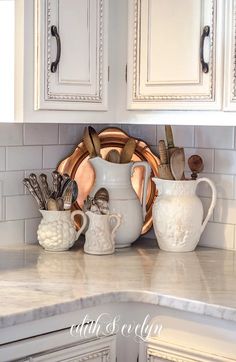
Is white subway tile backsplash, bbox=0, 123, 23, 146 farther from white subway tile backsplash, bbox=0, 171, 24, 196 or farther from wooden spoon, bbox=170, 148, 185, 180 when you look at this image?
wooden spoon, bbox=170, 148, 185, 180

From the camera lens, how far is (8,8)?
2459mm

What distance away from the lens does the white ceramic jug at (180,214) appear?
271cm

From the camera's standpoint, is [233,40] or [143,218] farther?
[143,218]

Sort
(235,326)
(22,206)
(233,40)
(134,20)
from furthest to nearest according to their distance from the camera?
1. (22,206)
2. (134,20)
3. (233,40)
4. (235,326)

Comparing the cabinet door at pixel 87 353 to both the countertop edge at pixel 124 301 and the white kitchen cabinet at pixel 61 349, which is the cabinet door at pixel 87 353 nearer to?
the white kitchen cabinet at pixel 61 349

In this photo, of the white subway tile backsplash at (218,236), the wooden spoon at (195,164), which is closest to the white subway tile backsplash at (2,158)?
the wooden spoon at (195,164)

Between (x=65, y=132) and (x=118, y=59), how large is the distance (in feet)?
1.38

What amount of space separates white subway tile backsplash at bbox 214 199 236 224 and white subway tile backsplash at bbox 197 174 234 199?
0.07ft

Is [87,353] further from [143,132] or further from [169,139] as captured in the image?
[143,132]

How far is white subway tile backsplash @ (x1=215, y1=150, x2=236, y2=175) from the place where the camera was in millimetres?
2777

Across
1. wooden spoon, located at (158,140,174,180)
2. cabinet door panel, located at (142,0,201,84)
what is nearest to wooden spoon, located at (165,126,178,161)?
wooden spoon, located at (158,140,174,180)

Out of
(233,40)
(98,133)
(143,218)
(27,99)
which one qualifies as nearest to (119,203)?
(143,218)

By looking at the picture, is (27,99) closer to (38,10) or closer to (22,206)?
(38,10)

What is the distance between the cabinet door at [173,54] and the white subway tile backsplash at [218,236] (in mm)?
533
